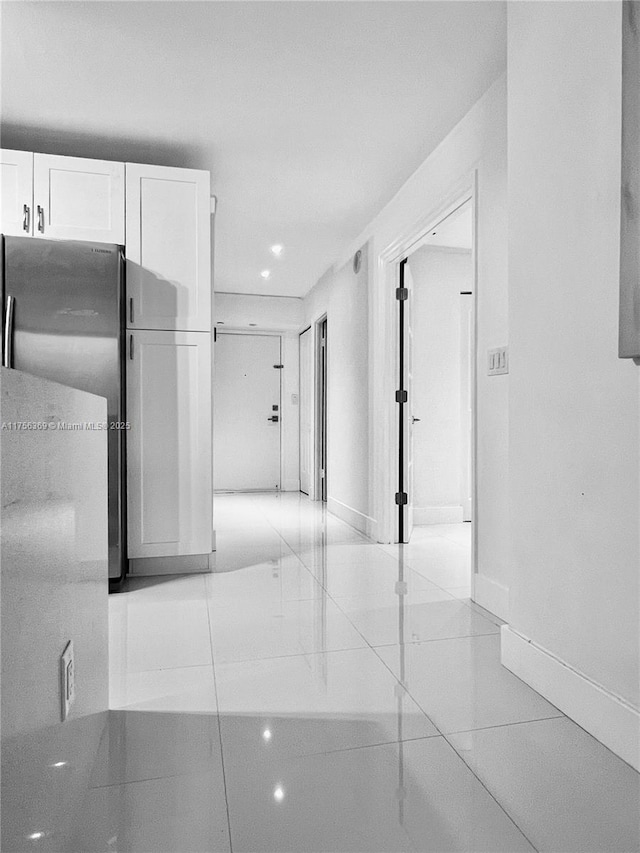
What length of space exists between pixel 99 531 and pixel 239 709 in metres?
0.67

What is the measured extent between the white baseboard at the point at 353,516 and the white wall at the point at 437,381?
550 millimetres

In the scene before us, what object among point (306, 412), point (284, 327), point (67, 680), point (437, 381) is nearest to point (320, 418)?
point (306, 412)

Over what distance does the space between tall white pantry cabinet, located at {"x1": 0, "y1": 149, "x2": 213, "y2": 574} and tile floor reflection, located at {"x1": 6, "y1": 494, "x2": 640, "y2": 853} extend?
1.84 feet

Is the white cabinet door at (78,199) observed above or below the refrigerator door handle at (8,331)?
above

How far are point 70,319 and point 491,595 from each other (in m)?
2.35

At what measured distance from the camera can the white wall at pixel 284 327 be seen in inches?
252

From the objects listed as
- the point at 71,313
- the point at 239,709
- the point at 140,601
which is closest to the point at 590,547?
the point at 239,709

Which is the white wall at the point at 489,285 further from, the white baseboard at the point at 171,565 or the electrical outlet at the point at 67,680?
the electrical outlet at the point at 67,680

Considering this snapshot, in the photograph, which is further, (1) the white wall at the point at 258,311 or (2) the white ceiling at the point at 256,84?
(1) the white wall at the point at 258,311

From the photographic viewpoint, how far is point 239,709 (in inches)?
61.3

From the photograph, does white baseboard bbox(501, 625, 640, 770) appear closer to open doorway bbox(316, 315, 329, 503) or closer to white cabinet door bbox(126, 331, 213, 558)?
white cabinet door bbox(126, 331, 213, 558)

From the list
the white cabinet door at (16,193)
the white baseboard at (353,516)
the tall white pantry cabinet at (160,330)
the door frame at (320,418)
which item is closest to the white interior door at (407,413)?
the white baseboard at (353,516)

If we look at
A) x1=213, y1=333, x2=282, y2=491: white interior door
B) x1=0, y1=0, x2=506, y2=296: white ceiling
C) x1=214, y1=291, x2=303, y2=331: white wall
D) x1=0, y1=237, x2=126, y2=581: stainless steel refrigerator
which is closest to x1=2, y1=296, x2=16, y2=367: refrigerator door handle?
x1=0, y1=237, x2=126, y2=581: stainless steel refrigerator

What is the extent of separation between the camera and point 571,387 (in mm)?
1561
